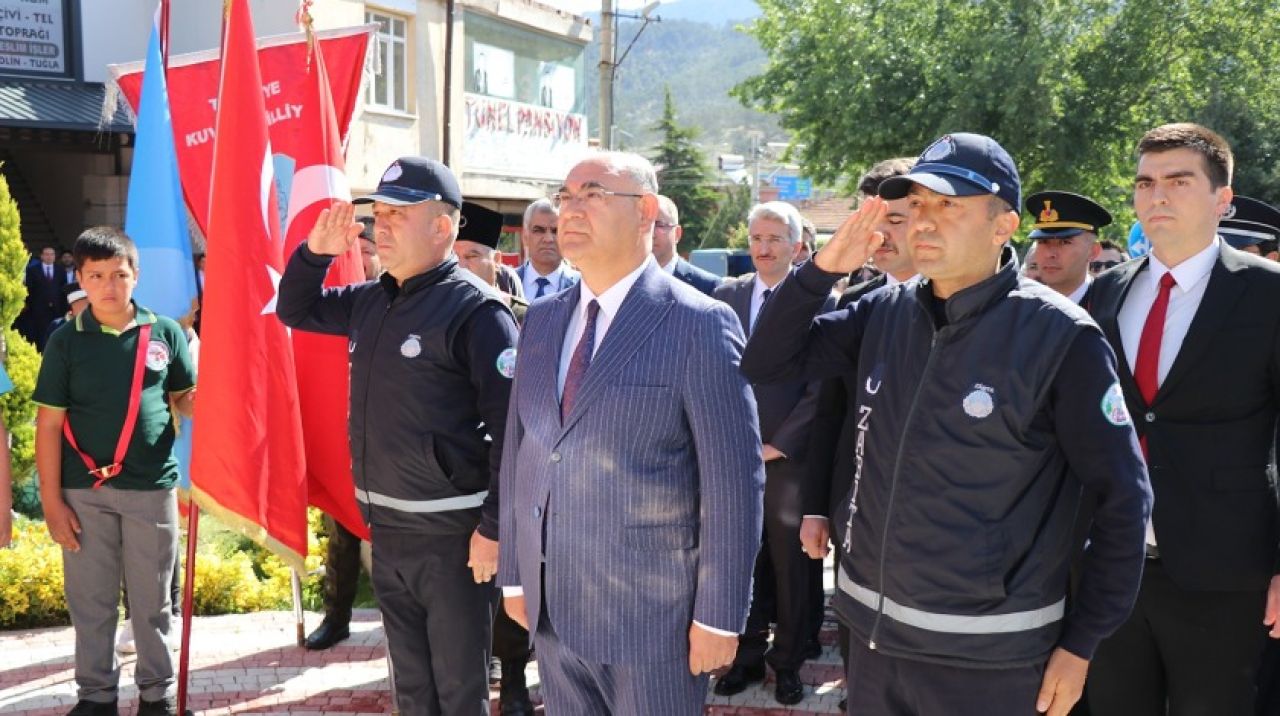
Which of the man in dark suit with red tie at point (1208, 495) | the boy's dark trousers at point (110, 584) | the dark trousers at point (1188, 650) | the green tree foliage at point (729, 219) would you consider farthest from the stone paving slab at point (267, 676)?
the green tree foliage at point (729, 219)

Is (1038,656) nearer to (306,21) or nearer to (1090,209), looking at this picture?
(1090,209)

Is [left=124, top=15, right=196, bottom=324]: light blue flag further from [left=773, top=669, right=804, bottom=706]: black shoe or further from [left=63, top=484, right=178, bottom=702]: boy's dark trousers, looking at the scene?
[left=773, top=669, right=804, bottom=706]: black shoe

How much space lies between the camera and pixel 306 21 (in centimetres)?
583

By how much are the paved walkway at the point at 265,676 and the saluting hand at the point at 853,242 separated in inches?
118

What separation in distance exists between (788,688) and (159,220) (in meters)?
3.76

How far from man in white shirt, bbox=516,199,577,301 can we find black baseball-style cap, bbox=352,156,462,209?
2.88m

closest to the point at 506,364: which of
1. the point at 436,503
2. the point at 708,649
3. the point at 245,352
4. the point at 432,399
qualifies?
the point at 432,399

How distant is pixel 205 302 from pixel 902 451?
343cm

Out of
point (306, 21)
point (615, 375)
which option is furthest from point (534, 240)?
point (615, 375)

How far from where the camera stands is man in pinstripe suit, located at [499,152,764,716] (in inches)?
125

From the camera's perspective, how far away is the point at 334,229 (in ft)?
14.6

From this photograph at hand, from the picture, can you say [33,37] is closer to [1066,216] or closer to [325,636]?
[325,636]

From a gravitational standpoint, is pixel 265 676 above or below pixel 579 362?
below

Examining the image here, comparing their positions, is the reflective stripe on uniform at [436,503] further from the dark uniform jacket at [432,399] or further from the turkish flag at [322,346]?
the turkish flag at [322,346]
